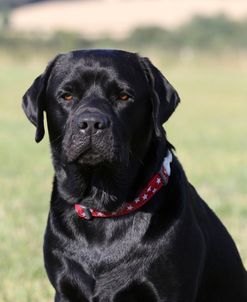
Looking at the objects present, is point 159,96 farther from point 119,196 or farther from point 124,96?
point 119,196

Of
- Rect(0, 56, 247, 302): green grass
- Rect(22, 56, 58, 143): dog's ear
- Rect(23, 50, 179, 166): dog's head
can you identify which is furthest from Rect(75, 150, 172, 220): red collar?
Rect(0, 56, 247, 302): green grass

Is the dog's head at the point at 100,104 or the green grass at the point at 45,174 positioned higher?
the dog's head at the point at 100,104

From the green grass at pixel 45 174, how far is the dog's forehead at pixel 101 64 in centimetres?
180

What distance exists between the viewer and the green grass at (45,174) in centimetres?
581

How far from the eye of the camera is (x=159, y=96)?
4051 millimetres

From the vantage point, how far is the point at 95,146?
3811 mm

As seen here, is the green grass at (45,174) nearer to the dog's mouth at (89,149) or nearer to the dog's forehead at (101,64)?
the dog's mouth at (89,149)

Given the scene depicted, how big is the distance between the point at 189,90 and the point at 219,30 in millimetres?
39954

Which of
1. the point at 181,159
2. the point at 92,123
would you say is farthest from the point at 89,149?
the point at 181,159

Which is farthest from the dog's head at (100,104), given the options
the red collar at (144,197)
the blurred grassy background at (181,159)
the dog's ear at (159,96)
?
the blurred grassy background at (181,159)

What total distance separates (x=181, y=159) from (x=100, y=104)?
8.25 meters

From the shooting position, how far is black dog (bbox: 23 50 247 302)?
3.89m

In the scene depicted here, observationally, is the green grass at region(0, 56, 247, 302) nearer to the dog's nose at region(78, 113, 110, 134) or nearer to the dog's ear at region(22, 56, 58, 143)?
the dog's ear at region(22, 56, 58, 143)

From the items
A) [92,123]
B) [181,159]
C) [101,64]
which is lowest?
[181,159]
